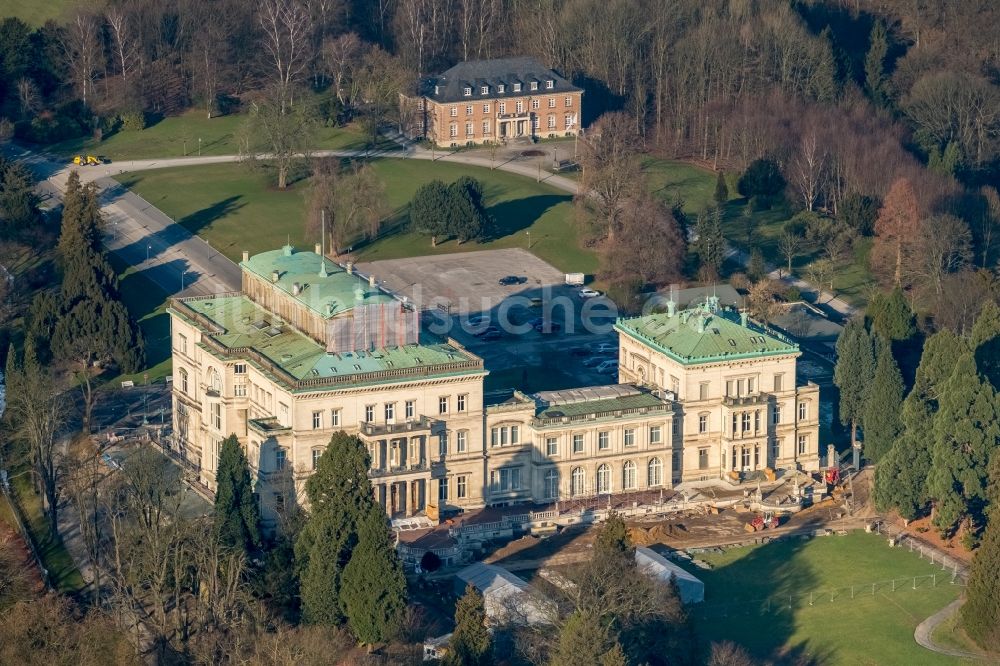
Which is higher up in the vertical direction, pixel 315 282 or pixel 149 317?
pixel 315 282

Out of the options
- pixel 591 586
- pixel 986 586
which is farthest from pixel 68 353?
pixel 986 586

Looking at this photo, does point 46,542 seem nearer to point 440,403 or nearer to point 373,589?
point 440,403

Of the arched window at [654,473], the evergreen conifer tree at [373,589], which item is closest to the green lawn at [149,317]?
the arched window at [654,473]

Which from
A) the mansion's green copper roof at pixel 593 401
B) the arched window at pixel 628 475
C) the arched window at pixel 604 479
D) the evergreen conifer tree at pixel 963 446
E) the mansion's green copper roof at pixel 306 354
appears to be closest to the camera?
the mansion's green copper roof at pixel 306 354

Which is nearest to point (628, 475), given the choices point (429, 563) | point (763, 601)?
point (763, 601)

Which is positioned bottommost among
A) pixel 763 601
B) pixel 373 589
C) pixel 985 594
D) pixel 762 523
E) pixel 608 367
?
pixel 763 601

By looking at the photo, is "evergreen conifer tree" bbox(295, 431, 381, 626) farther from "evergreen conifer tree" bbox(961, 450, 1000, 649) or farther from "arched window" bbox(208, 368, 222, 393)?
"evergreen conifer tree" bbox(961, 450, 1000, 649)

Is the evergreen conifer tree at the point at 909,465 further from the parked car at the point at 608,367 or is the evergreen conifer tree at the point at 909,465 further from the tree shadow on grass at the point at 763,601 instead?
the parked car at the point at 608,367
